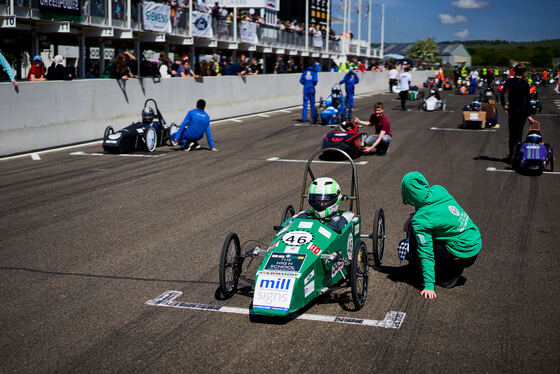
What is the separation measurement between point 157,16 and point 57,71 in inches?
408

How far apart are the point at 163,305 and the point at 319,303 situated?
154 centimetres

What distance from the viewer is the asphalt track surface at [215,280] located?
16.4 feet

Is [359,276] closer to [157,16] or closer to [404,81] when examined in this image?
[157,16]

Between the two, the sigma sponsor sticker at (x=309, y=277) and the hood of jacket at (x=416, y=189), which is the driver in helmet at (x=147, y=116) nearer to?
the hood of jacket at (x=416, y=189)

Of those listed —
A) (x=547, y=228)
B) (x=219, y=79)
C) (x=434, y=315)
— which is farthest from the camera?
(x=219, y=79)

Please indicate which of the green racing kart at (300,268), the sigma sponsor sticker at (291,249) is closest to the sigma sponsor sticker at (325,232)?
the green racing kart at (300,268)

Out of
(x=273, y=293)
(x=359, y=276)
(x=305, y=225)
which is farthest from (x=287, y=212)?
(x=273, y=293)

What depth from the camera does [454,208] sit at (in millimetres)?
6352

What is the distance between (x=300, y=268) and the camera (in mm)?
5637

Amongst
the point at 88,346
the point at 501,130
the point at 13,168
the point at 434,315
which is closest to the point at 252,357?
the point at 88,346

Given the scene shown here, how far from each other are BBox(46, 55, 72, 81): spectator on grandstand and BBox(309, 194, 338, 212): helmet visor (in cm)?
1230

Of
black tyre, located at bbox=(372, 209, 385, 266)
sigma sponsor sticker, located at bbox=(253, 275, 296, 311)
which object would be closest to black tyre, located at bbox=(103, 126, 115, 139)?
black tyre, located at bbox=(372, 209, 385, 266)

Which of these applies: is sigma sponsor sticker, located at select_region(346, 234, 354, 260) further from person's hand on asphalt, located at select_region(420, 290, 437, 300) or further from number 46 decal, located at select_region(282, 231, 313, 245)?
person's hand on asphalt, located at select_region(420, 290, 437, 300)

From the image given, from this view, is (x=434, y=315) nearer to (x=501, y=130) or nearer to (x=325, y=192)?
(x=325, y=192)
